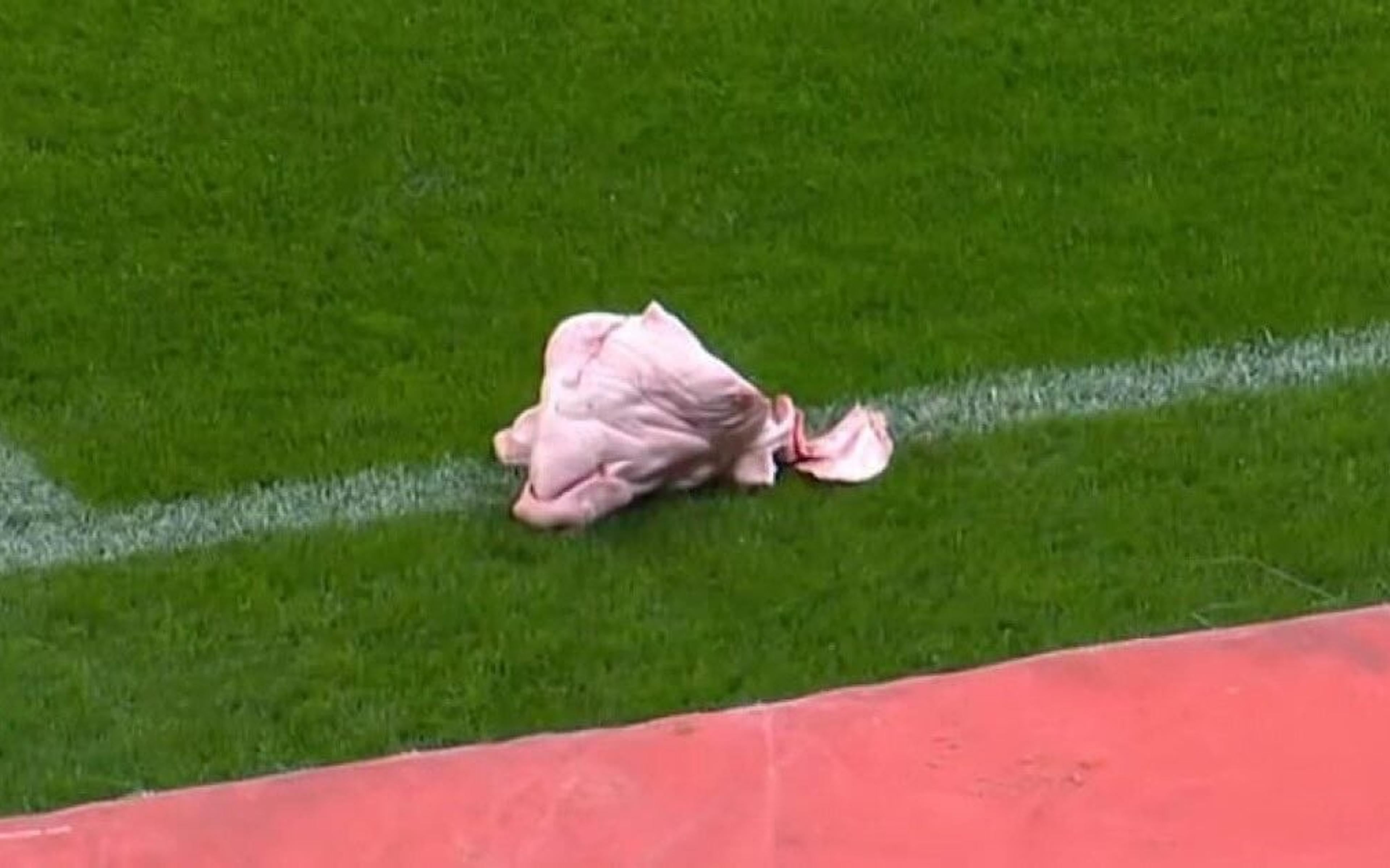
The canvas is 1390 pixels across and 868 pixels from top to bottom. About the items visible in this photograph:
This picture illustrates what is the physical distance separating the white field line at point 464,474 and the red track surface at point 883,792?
2.49 ft

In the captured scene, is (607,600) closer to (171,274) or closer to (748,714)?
(748,714)

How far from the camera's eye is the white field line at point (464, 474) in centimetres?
343

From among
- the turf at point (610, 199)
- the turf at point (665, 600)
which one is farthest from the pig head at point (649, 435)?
the turf at point (610, 199)

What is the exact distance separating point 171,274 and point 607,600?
1097mm

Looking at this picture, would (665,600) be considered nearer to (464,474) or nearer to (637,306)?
(464,474)

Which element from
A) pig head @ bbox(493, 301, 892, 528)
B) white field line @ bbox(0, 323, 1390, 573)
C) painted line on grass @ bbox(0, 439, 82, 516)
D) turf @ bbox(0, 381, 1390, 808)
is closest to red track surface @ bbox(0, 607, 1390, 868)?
turf @ bbox(0, 381, 1390, 808)

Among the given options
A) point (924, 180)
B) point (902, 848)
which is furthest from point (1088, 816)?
point (924, 180)

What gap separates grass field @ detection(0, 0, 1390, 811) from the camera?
3.13 meters

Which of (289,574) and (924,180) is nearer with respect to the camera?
(289,574)

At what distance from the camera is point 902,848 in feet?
8.52

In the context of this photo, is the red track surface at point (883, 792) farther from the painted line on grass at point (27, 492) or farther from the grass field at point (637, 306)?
the painted line on grass at point (27, 492)

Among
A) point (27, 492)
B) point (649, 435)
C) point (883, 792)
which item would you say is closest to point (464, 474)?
point (649, 435)

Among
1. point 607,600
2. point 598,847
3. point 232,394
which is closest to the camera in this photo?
point 598,847

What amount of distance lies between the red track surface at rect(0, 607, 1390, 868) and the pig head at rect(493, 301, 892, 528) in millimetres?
641
